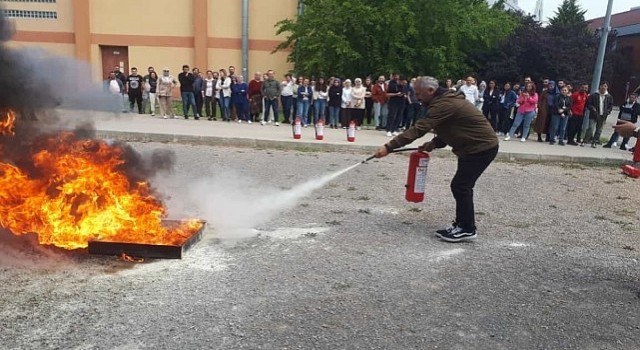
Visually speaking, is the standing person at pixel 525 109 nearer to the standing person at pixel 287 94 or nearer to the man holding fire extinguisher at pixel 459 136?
the standing person at pixel 287 94

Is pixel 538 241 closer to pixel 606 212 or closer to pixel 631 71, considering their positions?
pixel 606 212

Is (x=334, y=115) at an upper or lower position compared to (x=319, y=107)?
lower

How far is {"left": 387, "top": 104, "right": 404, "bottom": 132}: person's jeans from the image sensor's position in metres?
15.1

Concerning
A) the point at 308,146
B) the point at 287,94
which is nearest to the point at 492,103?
the point at 287,94

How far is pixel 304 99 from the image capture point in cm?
1631

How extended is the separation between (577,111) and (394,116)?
4.83 metres

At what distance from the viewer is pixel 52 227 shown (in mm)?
5074

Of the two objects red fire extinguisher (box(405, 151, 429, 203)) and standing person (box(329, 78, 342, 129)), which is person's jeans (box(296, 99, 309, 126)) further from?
red fire extinguisher (box(405, 151, 429, 203))

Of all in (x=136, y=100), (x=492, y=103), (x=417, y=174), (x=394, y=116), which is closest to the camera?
(x=417, y=174)

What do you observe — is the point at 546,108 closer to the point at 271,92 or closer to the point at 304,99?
the point at 304,99

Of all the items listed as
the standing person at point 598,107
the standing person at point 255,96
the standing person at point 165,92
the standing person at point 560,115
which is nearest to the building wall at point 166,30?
the standing person at point 165,92

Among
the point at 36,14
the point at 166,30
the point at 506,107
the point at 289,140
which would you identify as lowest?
the point at 289,140

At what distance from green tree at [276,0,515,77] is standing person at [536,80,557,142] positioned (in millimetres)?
6221

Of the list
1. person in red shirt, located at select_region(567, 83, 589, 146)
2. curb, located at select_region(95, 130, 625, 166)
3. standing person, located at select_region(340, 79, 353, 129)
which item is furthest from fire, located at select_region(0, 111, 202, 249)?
person in red shirt, located at select_region(567, 83, 589, 146)
